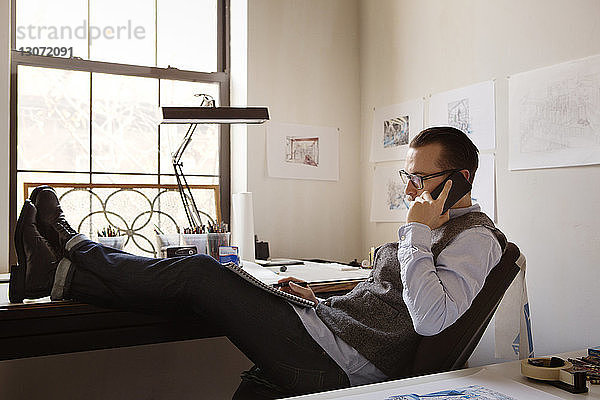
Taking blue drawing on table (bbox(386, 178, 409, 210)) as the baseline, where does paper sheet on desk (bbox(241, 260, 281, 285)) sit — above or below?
below

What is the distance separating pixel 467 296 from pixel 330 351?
0.42m

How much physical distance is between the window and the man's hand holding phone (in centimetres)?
163

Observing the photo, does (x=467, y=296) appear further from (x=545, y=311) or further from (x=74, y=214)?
(x=74, y=214)

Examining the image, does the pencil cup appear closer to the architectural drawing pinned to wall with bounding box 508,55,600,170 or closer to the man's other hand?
the man's other hand

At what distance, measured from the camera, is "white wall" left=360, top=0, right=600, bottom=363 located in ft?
6.53

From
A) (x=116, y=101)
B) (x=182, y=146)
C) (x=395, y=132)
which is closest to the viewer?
(x=182, y=146)

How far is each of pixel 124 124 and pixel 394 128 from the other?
1.30 m

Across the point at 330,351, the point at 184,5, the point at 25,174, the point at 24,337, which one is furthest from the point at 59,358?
the point at 184,5

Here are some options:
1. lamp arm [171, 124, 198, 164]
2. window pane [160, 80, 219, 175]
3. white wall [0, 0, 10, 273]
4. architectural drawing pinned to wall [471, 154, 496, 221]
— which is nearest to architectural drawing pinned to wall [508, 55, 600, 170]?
architectural drawing pinned to wall [471, 154, 496, 221]

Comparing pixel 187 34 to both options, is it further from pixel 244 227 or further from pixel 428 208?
pixel 428 208

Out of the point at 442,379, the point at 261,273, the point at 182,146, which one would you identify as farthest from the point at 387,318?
the point at 182,146

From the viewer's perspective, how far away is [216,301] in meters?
1.73

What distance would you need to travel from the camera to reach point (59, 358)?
2289 mm

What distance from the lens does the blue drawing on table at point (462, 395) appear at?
1.14 metres
